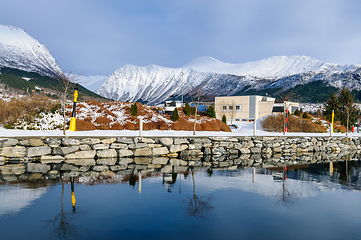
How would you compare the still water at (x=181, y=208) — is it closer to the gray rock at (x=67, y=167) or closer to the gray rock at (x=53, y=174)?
the gray rock at (x=53, y=174)

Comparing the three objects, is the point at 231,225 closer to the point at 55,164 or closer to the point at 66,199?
the point at 66,199

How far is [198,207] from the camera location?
631cm

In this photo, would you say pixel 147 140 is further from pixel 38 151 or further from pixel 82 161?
pixel 38 151

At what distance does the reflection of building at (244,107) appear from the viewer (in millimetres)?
53125

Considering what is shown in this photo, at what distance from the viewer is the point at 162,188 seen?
805 cm

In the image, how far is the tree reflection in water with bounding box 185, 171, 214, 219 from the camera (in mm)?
5800

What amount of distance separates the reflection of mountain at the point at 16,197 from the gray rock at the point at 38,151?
16.0 ft

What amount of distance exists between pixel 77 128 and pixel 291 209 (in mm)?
18097

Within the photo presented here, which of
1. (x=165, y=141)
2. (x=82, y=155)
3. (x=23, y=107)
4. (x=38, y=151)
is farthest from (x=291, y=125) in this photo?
(x=23, y=107)

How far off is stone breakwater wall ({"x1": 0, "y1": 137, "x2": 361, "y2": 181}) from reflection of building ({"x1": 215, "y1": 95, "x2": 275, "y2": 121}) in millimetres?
34896

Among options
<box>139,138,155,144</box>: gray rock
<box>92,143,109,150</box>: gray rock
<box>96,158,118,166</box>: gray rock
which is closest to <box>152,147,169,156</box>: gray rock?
<box>139,138,155,144</box>: gray rock

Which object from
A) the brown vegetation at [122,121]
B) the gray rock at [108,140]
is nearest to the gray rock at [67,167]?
the gray rock at [108,140]

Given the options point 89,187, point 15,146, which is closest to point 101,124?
point 15,146

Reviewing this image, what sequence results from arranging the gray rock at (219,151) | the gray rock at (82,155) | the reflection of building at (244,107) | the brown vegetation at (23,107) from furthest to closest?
the reflection of building at (244,107) → the brown vegetation at (23,107) → the gray rock at (219,151) → the gray rock at (82,155)
